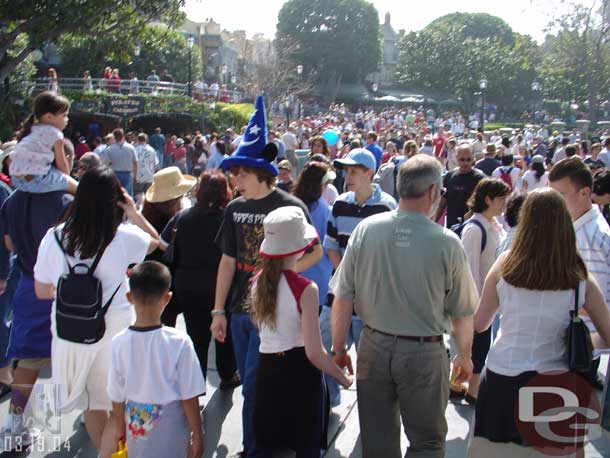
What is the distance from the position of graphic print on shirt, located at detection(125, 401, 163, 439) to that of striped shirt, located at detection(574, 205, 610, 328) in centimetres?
260

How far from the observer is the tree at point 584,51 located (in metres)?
41.1

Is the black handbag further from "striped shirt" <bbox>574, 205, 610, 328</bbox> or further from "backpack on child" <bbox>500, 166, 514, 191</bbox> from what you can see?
"backpack on child" <bbox>500, 166, 514, 191</bbox>

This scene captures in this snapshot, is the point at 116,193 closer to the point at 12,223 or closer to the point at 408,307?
the point at 12,223

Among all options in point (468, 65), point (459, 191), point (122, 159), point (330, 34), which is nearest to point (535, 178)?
point (459, 191)

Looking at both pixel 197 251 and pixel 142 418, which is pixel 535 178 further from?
pixel 142 418

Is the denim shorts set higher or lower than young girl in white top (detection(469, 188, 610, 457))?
higher

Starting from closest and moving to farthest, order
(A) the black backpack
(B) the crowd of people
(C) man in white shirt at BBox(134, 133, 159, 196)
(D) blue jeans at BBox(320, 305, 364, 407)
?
1. (B) the crowd of people
2. (A) the black backpack
3. (D) blue jeans at BBox(320, 305, 364, 407)
4. (C) man in white shirt at BBox(134, 133, 159, 196)

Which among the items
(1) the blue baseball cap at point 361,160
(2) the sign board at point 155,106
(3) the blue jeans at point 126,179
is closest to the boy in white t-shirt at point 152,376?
(1) the blue baseball cap at point 361,160

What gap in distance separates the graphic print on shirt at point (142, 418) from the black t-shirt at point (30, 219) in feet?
4.90

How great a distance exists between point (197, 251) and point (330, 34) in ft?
230

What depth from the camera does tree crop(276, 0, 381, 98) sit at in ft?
234

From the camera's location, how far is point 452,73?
216ft

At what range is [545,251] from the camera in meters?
2.84


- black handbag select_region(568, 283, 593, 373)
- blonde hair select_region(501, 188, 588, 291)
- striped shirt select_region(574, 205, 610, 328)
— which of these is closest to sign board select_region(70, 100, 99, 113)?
striped shirt select_region(574, 205, 610, 328)
